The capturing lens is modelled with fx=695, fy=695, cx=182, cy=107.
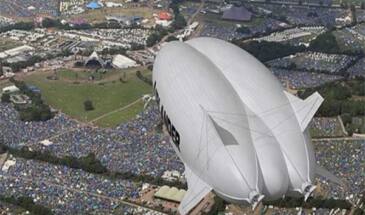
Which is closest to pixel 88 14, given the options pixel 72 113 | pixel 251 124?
pixel 72 113

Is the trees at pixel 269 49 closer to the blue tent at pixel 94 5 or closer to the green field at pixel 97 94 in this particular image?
the green field at pixel 97 94

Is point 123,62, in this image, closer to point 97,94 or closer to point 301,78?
point 97,94

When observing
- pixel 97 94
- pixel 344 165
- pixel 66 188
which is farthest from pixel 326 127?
pixel 97 94

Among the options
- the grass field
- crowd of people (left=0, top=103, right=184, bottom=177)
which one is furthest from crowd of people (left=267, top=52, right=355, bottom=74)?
the grass field

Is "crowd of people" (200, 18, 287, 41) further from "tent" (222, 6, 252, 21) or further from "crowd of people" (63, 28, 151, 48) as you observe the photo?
"crowd of people" (63, 28, 151, 48)

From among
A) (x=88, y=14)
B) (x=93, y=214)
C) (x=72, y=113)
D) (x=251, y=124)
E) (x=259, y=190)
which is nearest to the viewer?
(x=259, y=190)

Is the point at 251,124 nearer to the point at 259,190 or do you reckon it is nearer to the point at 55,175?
the point at 259,190
